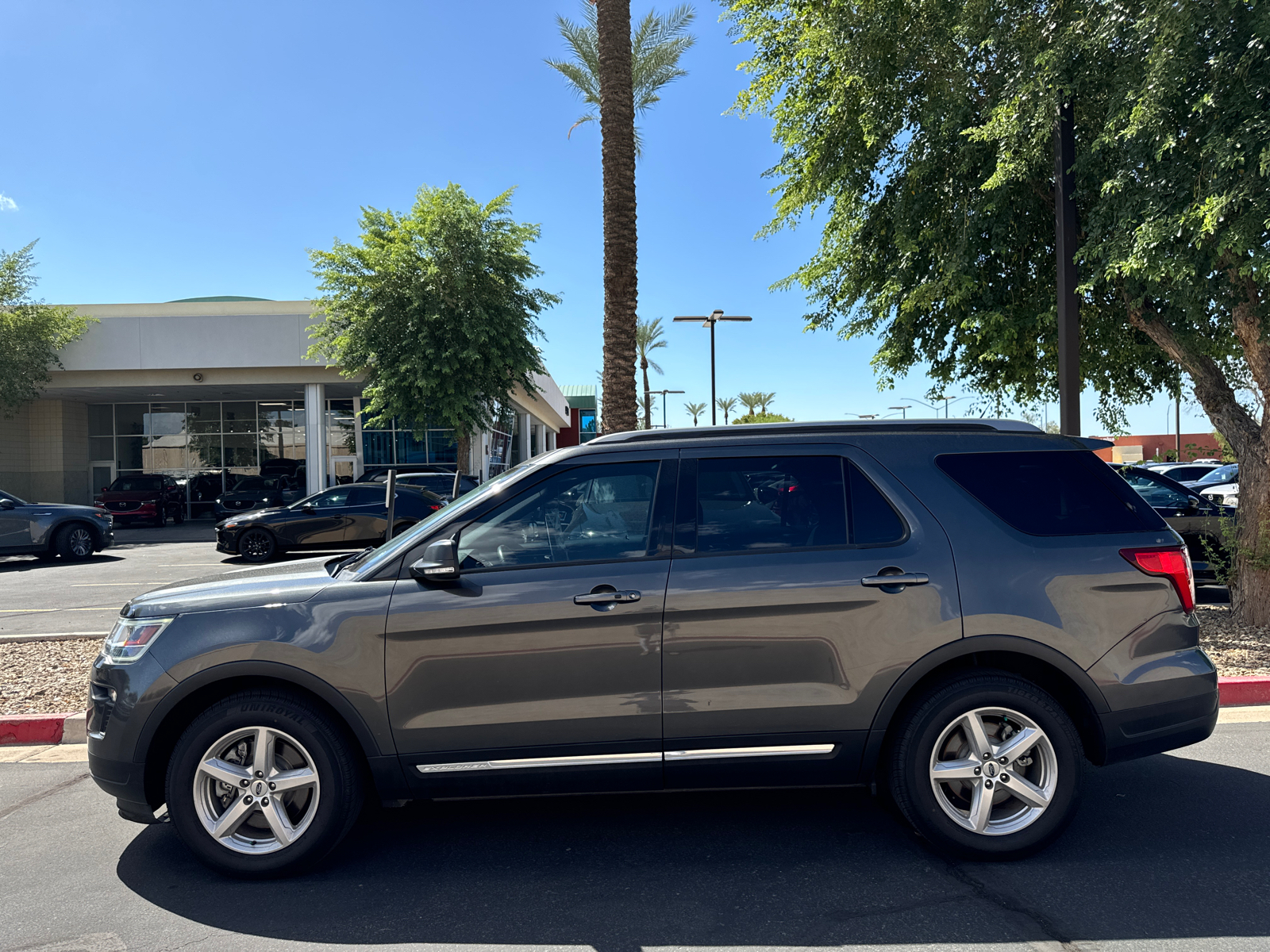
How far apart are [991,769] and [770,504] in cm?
144

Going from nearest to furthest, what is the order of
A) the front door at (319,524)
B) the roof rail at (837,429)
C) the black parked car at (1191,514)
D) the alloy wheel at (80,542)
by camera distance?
the roof rail at (837,429)
the black parked car at (1191,514)
the front door at (319,524)
the alloy wheel at (80,542)

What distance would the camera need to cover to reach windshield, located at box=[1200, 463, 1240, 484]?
22.2 m

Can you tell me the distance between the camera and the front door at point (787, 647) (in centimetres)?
361

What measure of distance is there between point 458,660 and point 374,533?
44.3 feet

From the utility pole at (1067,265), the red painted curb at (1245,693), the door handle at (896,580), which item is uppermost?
the utility pole at (1067,265)

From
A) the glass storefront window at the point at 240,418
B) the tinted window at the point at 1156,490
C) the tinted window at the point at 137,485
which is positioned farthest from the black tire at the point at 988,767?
the glass storefront window at the point at 240,418

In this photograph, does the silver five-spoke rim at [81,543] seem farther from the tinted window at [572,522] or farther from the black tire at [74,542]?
the tinted window at [572,522]

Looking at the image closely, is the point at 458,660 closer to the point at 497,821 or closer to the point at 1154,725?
the point at 497,821

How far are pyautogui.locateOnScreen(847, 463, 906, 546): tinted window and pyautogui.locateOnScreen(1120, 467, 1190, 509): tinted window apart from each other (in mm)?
7931

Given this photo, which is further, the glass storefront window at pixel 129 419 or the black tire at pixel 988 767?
the glass storefront window at pixel 129 419

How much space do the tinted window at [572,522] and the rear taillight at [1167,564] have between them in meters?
2.09

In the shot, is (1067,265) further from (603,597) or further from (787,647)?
(603,597)

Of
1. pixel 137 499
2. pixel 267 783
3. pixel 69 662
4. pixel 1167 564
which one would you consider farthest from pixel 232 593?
pixel 137 499

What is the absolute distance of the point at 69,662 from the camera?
7.56 m
